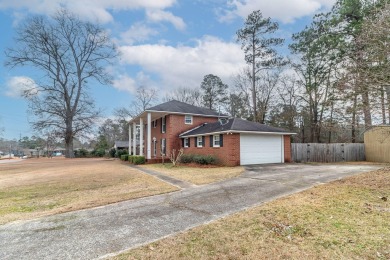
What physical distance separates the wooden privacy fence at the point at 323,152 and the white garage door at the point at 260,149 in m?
2.11

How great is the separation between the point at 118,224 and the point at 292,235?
3461 millimetres

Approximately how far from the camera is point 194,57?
91.0 feet

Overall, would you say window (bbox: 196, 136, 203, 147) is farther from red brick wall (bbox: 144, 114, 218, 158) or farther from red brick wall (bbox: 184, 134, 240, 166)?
red brick wall (bbox: 144, 114, 218, 158)

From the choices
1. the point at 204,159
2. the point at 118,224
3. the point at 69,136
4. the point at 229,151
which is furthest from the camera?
the point at 69,136

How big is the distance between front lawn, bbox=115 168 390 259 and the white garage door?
10603 mm

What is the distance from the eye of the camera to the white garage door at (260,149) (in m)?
16.9

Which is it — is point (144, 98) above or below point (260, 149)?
above

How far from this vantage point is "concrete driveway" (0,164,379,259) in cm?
387

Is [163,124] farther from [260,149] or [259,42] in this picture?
[259,42]

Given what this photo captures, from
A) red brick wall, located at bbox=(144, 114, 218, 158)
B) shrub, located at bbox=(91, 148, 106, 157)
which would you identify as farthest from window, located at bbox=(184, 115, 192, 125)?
shrub, located at bbox=(91, 148, 106, 157)

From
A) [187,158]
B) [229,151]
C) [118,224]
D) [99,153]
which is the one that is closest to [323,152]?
[229,151]

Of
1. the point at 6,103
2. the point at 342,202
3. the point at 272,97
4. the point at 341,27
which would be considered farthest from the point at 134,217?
the point at 6,103

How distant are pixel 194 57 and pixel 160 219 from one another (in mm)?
24927

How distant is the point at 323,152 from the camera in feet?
65.9
